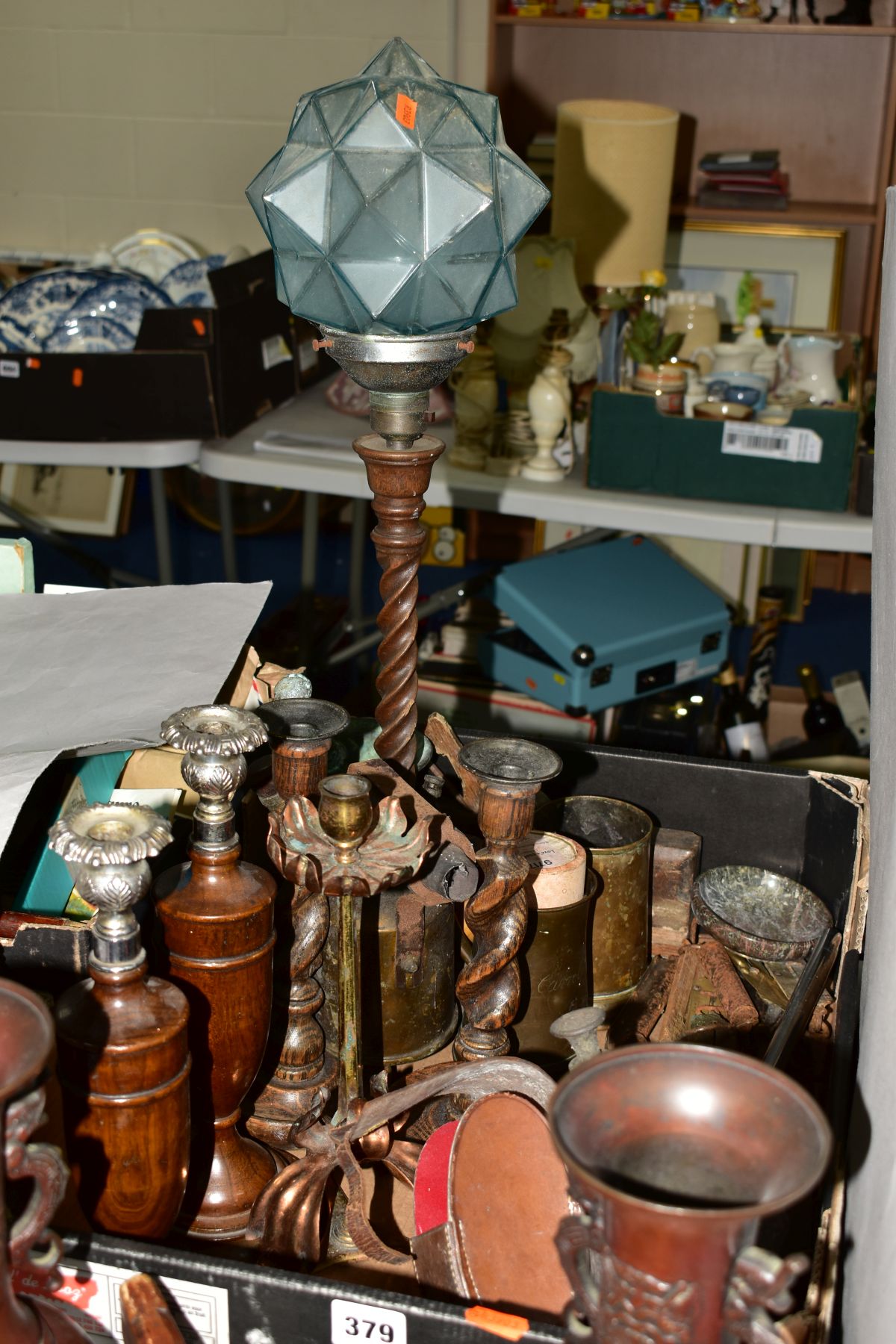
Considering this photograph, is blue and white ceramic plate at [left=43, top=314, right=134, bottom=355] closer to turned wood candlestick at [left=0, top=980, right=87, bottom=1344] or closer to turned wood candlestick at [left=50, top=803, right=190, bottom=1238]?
turned wood candlestick at [left=50, top=803, right=190, bottom=1238]

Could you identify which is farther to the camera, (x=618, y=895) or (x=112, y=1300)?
(x=618, y=895)

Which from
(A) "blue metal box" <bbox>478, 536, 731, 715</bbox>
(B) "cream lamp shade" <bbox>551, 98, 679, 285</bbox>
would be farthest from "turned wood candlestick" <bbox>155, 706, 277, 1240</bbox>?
(B) "cream lamp shade" <bbox>551, 98, 679, 285</bbox>

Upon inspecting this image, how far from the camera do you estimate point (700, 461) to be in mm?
2188

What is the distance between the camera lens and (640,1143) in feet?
2.00

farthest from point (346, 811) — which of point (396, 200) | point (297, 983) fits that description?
point (396, 200)

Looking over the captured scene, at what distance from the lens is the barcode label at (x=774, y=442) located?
6.92 feet

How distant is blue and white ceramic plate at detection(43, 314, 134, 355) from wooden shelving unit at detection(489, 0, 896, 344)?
132cm

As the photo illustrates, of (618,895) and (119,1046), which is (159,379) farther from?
(119,1046)

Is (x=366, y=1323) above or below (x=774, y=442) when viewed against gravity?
below

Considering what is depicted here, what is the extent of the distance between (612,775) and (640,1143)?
65 cm

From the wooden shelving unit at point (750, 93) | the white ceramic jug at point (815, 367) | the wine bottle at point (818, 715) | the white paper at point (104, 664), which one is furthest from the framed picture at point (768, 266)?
the white paper at point (104, 664)

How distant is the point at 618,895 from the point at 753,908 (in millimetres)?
169

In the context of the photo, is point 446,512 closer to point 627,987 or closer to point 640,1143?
point 627,987

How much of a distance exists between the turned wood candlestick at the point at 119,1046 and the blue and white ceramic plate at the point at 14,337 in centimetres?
202
